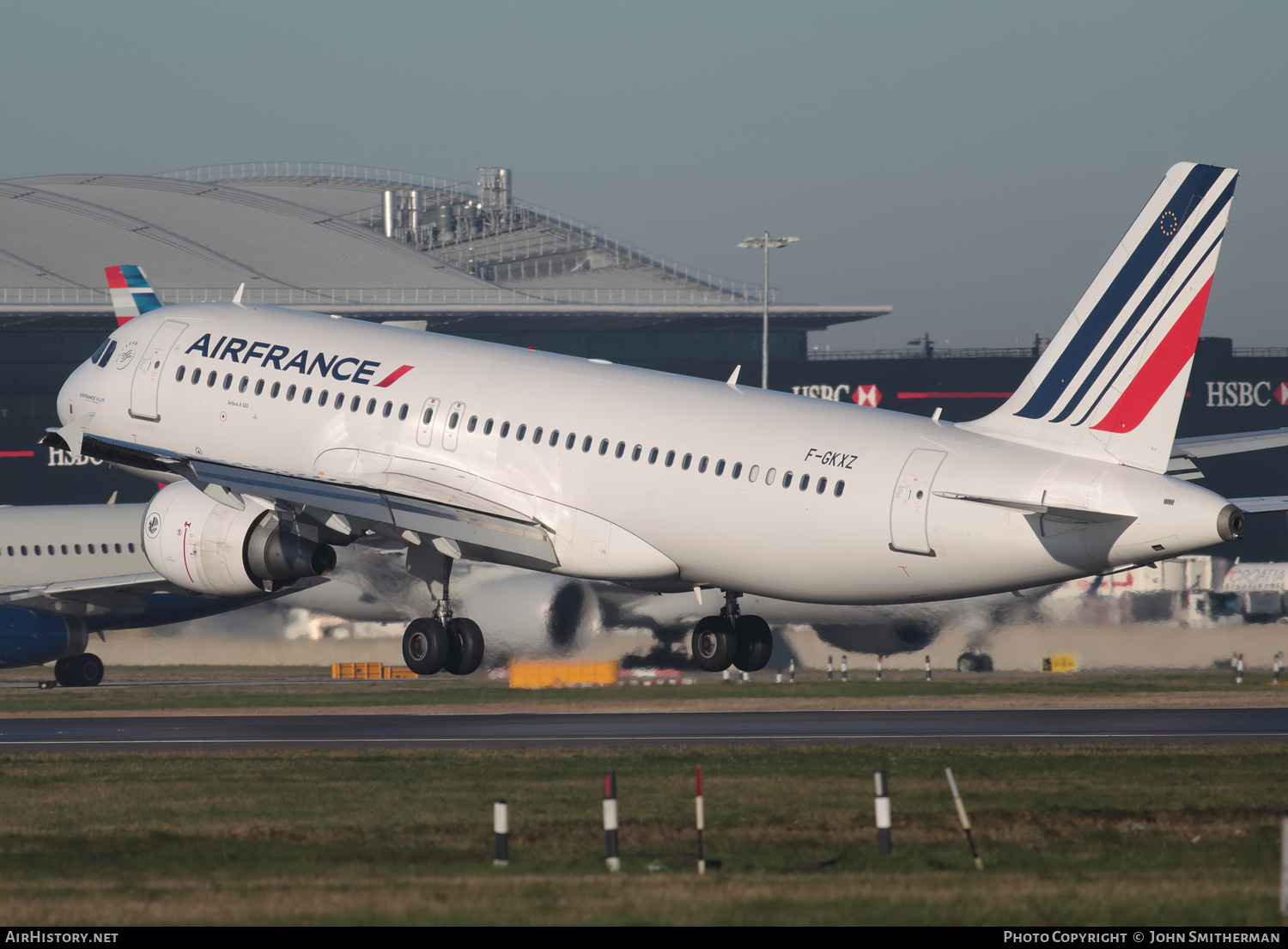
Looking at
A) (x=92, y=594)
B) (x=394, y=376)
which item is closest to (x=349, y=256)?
(x=92, y=594)

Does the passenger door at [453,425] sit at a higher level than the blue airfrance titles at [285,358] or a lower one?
lower

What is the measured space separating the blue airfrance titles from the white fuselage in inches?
2.3

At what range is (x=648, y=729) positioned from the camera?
44188 mm

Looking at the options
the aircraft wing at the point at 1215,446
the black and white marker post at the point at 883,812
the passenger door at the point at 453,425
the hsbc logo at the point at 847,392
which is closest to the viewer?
the black and white marker post at the point at 883,812

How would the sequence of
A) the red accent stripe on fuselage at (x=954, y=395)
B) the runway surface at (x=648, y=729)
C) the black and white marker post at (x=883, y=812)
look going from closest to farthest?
1. the black and white marker post at (x=883, y=812)
2. the runway surface at (x=648, y=729)
3. the red accent stripe on fuselage at (x=954, y=395)

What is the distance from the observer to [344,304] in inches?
5162

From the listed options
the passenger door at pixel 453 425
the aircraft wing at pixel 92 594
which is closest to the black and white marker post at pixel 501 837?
the passenger door at pixel 453 425

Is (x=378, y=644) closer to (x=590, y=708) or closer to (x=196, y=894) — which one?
(x=590, y=708)

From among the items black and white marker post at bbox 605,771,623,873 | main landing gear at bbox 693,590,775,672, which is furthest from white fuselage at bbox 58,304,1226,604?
black and white marker post at bbox 605,771,623,873

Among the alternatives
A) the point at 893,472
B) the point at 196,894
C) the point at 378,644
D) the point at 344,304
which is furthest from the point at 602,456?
the point at 344,304

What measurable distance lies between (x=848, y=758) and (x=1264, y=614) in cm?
3637

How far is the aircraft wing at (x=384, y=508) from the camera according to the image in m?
37.2

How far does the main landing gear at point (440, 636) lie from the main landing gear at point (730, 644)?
497cm

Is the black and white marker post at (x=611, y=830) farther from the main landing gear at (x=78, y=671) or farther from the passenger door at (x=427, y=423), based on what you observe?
the main landing gear at (x=78, y=671)
